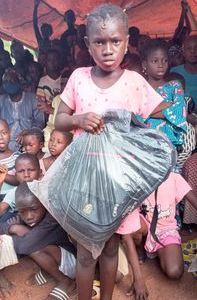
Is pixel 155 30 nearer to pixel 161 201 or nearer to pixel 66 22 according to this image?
pixel 66 22

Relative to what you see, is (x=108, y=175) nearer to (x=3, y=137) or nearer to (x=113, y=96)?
(x=113, y=96)

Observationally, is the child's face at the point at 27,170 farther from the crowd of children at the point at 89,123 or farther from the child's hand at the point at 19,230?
the child's hand at the point at 19,230

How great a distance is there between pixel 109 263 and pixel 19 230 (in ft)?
2.41

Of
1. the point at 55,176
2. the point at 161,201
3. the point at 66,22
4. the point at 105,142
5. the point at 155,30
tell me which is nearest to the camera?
the point at 105,142

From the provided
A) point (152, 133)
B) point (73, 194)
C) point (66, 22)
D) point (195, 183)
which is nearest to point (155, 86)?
point (195, 183)

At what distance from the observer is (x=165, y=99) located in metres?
3.02

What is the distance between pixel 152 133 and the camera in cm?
192

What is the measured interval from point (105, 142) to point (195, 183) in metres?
1.48

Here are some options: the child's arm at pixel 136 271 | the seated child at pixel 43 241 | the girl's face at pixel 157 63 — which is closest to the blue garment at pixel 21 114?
the girl's face at pixel 157 63

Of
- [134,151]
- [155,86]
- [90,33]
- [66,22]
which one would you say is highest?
[66,22]

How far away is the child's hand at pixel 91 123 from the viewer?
71.3 inches

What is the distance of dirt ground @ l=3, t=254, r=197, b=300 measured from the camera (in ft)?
8.17

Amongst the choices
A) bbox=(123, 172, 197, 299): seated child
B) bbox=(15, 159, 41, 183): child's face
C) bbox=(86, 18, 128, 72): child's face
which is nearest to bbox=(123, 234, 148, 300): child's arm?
bbox=(123, 172, 197, 299): seated child

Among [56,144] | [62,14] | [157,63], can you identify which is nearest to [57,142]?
[56,144]
